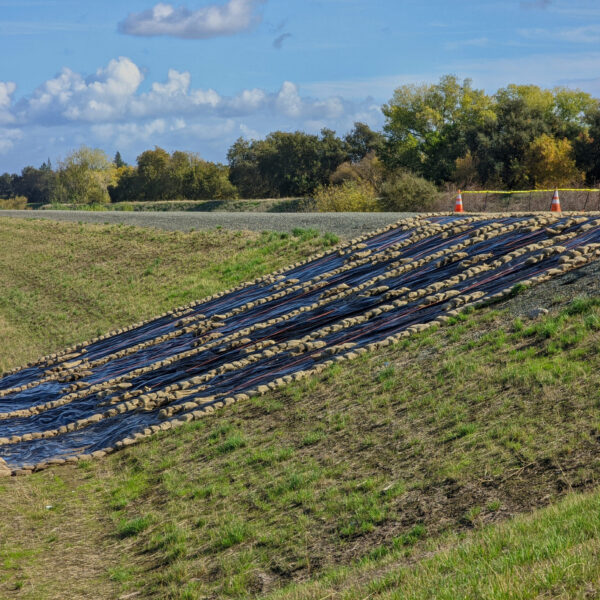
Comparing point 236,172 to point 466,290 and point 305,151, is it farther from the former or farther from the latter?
point 466,290

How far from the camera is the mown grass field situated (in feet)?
18.9

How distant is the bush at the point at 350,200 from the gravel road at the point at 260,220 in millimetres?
4150

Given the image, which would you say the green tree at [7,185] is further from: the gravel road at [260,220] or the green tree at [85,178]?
the gravel road at [260,220]

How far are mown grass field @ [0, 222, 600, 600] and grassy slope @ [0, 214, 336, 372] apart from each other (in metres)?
11.5

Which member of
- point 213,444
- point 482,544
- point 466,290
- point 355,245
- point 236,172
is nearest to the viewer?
point 482,544

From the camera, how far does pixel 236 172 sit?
2479 inches

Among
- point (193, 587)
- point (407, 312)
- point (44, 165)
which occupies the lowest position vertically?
point (193, 587)

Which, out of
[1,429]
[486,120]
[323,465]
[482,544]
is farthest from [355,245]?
[486,120]

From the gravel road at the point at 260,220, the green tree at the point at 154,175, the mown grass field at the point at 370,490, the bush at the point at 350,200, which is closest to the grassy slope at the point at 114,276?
the gravel road at the point at 260,220

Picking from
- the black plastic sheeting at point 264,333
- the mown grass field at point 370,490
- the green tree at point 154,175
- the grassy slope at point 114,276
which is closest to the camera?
the mown grass field at point 370,490

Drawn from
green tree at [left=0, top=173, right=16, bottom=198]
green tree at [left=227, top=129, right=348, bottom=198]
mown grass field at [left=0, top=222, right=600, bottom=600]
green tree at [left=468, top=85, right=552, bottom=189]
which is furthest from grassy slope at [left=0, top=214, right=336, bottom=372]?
green tree at [left=0, top=173, right=16, bottom=198]

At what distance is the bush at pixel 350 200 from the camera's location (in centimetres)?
3459

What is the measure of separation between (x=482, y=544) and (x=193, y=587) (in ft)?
9.69

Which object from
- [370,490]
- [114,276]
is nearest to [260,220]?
[114,276]
